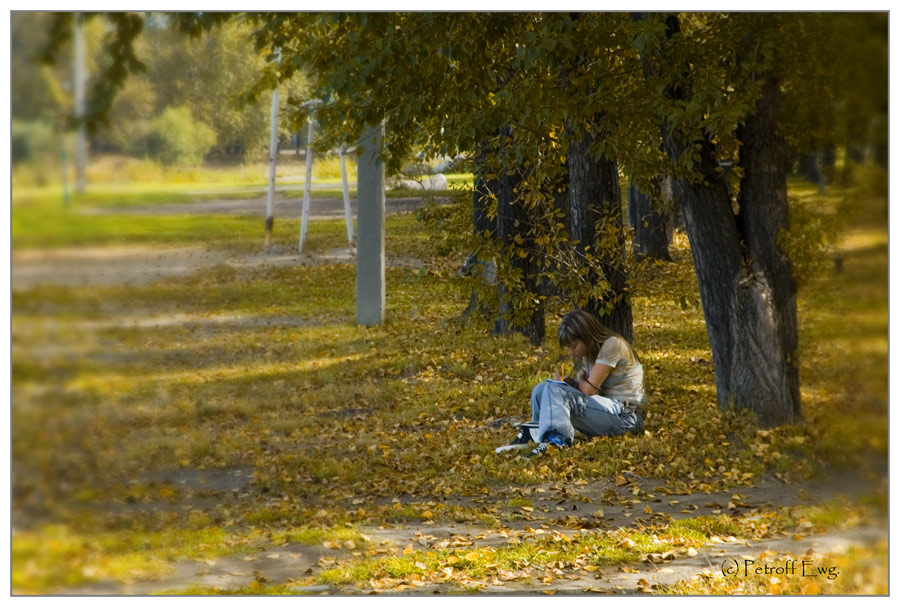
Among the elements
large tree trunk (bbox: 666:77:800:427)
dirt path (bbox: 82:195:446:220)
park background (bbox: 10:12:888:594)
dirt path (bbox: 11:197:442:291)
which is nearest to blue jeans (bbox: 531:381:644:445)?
park background (bbox: 10:12:888:594)

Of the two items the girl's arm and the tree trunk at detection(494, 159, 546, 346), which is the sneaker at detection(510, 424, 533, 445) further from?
the tree trunk at detection(494, 159, 546, 346)

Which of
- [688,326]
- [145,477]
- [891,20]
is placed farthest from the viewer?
[688,326]

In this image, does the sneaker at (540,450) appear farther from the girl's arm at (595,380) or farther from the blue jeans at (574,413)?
the girl's arm at (595,380)

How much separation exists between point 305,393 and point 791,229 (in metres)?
2.22

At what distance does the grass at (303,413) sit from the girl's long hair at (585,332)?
468mm

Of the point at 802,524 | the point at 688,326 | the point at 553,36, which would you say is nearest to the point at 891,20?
the point at 553,36

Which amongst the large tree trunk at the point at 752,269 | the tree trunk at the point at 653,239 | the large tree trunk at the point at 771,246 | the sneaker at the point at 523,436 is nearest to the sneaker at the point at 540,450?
the sneaker at the point at 523,436

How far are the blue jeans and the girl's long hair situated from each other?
194 millimetres

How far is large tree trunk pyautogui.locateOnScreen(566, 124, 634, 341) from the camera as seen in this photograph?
548cm

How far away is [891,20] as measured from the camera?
3.69m

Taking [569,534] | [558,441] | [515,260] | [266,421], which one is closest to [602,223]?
[515,260]

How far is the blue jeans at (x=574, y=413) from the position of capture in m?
4.73

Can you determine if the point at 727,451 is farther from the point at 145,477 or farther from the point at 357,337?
the point at 145,477

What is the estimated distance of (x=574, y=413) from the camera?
4773 mm
